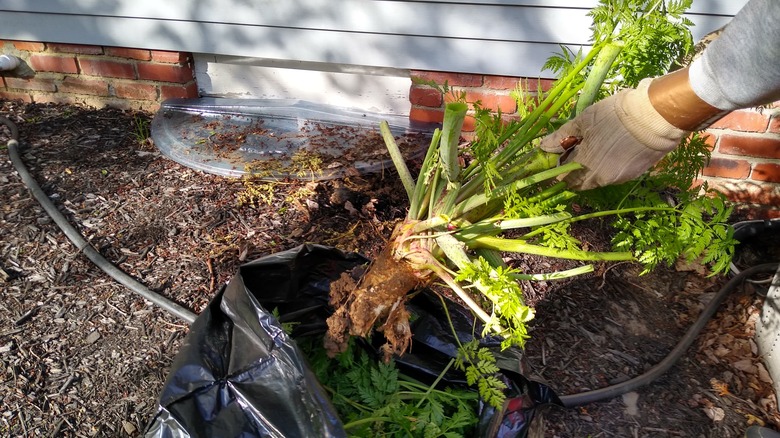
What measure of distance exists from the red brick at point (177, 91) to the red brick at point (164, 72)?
4cm

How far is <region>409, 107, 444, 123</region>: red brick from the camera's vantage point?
10.2 feet

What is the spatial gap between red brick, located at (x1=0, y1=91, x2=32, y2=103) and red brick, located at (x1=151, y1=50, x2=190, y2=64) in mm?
968

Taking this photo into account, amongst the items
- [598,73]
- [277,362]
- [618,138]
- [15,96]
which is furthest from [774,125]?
[15,96]

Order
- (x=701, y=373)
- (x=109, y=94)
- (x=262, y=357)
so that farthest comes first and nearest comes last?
(x=109, y=94)
(x=701, y=373)
(x=262, y=357)

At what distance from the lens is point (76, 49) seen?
10.8 feet

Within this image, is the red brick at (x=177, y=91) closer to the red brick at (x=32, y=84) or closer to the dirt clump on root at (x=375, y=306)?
the red brick at (x=32, y=84)

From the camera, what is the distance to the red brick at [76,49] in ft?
10.8

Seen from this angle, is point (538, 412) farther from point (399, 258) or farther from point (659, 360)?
point (659, 360)

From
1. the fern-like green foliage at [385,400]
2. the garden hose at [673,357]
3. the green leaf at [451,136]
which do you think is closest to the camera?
the green leaf at [451,136]

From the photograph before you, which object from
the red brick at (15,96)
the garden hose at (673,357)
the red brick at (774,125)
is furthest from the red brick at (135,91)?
the red brick at (774,125)

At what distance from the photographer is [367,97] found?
3264 mm

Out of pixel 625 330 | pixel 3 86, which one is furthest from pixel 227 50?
pixel 625 330

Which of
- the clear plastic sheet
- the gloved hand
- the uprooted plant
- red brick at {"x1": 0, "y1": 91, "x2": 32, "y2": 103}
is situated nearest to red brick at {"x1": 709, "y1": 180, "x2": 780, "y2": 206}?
the uprooted plant

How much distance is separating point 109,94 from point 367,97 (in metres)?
1.60
